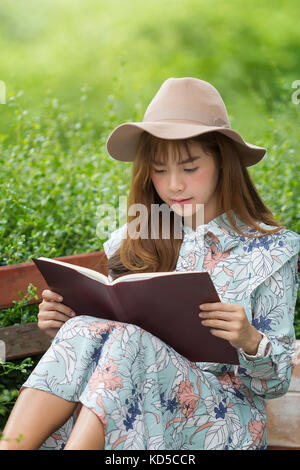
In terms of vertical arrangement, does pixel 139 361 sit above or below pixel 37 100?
below

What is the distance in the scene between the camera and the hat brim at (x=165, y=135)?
229 centimetres

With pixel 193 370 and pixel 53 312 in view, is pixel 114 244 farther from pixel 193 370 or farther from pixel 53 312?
pixel 193 370

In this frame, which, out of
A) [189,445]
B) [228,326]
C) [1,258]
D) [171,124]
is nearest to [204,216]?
[171,124]

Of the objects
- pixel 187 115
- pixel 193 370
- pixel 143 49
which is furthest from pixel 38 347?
pixel 143 49

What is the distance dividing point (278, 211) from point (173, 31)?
3.76m

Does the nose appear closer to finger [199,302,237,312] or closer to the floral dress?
the floral dress

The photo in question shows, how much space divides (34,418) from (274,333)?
78 centimetres

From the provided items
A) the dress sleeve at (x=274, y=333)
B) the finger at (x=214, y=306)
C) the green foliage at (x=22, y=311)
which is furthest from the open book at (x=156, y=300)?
the green foliage at (x=22, y=311)

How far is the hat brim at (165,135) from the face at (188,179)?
0.10 meters

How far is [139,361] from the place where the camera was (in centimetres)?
199

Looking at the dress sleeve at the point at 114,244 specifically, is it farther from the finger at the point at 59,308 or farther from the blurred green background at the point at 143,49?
the blurred green background at the point at 143,49

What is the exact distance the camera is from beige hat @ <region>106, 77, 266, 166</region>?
2.34 metres

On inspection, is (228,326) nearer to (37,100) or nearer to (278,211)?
(278,211)
